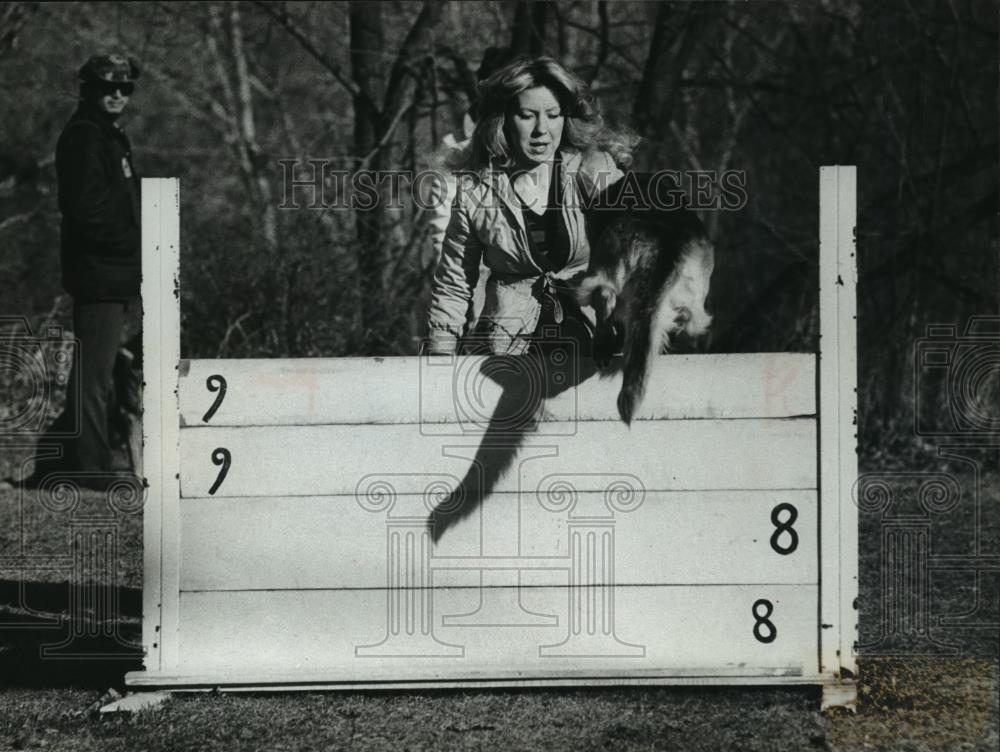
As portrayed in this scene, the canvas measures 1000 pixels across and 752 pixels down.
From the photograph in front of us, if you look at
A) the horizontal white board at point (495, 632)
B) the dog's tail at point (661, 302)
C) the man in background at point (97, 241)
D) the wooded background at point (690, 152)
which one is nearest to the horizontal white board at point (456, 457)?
the dog's tail at point (661, 302)

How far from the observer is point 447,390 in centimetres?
364

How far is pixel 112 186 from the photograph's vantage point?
6652 mm

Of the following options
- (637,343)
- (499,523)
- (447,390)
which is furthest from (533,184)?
(499,523)

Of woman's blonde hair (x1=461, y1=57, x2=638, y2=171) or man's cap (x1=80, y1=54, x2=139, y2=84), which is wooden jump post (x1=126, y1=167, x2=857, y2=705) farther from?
man's cap (x1=80, y1=54, x2=139, y2=84)

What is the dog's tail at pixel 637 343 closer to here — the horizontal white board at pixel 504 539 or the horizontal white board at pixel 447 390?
the horizontal white board at pixel 447 390

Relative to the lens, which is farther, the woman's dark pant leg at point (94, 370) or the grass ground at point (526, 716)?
the woman's dark pant leg at point (94, 370)

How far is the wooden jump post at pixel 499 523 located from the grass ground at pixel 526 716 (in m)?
0.08

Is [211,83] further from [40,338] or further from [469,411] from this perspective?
[469,411]

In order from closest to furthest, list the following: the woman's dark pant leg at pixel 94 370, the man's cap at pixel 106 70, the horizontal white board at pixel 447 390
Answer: the horizontal white board at pixel 447 390 < the man's cap at pixel 106 70 < the woman's dark pant leg at pixel 94 370

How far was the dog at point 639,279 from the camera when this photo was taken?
368 cm

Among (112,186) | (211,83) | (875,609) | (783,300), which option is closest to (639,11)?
(783,300)

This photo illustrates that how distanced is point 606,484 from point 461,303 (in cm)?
78

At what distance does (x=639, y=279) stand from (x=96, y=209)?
370cm

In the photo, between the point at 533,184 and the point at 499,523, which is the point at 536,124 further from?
the point at 499,523
